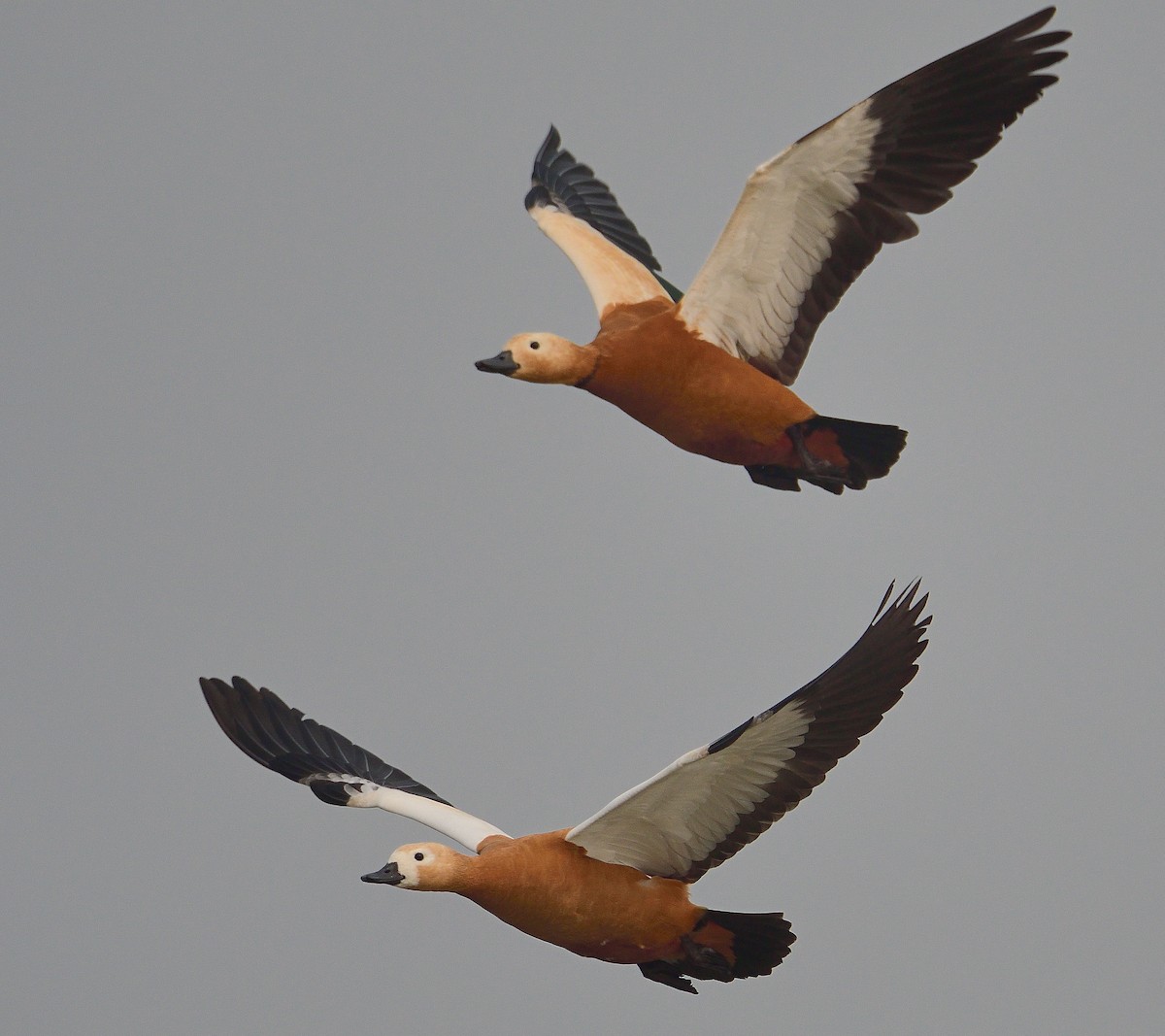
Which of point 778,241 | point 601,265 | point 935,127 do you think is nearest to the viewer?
point 935,127

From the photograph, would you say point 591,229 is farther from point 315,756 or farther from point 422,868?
point 422,868

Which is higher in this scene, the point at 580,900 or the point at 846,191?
the point at 846,191

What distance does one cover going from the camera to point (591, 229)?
15266mm

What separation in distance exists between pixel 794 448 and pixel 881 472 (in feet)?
1.74

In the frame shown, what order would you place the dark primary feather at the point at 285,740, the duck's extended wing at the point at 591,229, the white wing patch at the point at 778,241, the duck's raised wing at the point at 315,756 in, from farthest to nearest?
the duck's extended wing at the point at 591,229, the dark primary feather at the point at 285,740, the duck's raised wing at the point at 315,756, the white wing patch at the point at 778,241

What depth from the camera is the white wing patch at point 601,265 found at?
13.9 m

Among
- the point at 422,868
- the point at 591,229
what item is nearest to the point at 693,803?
the point at 422,868

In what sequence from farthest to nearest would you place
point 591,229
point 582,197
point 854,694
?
point 582,197, point 591,229, point 854,694

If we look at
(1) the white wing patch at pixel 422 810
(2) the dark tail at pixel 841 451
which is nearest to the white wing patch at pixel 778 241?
(2) the dark tail at pixel 841 451

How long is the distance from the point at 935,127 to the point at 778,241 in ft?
3.68

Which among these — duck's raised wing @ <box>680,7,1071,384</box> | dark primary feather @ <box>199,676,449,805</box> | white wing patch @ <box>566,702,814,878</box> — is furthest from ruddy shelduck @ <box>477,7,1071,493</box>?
dark primary feather @ <box>199,676,449,805</box>

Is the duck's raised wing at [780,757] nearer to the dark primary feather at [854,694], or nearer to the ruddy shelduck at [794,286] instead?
the dark primary feather at [854,694]

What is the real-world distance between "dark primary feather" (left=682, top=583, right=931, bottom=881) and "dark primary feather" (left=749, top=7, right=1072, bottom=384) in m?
2.41

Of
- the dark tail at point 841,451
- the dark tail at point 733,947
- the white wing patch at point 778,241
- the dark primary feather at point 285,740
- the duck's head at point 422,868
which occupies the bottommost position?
the dark tail at point 733,947
